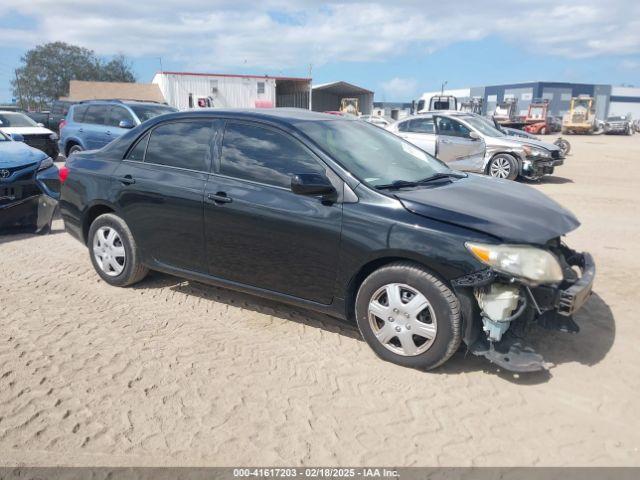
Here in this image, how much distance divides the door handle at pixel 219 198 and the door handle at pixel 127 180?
0.96 metres

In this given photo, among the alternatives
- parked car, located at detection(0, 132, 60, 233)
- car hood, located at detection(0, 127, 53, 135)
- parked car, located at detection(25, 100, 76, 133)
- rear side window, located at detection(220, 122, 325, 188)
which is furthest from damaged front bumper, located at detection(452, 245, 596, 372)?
parked car, located at detection(25, 100, 76, 133)

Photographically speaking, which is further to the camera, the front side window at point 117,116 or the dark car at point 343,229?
the front side window at point 117,116

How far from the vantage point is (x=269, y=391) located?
132 inches

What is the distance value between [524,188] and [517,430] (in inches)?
86.3

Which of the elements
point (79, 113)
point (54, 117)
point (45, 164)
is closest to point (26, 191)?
point (45, 164)

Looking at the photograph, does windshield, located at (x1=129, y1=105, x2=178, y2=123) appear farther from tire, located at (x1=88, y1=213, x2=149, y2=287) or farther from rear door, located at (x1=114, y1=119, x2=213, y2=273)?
rear door, located at (x1=114, y1=119, x2=213, y2=273)

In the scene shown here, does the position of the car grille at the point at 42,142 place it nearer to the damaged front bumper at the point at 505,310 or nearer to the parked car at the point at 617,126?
the damaged front bumper at the point at 505,310

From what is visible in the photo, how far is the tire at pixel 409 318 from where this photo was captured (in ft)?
11.0

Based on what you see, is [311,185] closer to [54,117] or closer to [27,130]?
[27,130]

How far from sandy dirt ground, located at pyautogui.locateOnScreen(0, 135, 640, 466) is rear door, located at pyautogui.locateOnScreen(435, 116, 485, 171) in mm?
7184

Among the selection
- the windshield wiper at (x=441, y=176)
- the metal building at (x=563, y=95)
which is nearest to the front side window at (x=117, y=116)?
the windshield wiper at (x=441, y=176)

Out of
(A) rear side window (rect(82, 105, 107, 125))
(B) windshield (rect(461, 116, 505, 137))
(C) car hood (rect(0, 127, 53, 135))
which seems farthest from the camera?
(C) car hood (rect(0, 127, 53, 135))

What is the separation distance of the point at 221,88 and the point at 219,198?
40.3 meters

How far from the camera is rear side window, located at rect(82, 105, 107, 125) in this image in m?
12.2
